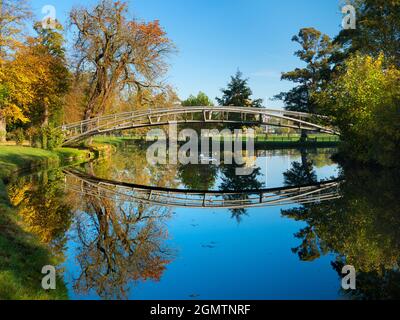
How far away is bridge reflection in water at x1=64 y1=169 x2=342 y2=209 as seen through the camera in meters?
16.8

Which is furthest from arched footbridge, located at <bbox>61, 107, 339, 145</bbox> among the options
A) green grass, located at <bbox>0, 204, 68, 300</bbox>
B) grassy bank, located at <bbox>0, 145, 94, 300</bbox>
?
green grass, located at <bbox>0, 204, 68, 300</bbox>

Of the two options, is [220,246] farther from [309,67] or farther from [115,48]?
[309,67]

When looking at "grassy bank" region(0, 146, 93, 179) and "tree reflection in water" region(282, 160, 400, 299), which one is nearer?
"tree reflection in water" region(282, 160, 400, 299)

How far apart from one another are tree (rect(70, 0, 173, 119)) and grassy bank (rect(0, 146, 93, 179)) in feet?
20.2

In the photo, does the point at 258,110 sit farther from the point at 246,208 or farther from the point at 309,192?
the point at 246,208

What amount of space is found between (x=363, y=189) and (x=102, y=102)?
25805mm

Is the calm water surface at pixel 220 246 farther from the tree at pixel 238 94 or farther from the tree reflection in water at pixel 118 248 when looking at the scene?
the tree at pixel 238 94

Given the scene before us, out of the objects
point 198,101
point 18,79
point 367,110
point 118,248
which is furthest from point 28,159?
point 198,101

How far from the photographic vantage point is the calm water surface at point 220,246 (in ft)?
25.8

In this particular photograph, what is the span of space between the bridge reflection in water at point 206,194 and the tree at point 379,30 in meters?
22.8

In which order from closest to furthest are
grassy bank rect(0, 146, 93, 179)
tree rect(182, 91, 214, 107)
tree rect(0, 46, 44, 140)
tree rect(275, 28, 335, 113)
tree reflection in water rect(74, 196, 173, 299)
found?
tree reflection in water rect(74, 196, 173, 299) < grassy bank rect(0, 146, 93, 179) < tree rect(0, 46, 44, 140) < tree rect(275, 28, 335, 113) < tree rect(182, 91, 214, 107)

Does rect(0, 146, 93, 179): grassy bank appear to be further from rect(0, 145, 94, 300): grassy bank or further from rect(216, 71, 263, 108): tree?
rect(216, 71, 263, 108): tree

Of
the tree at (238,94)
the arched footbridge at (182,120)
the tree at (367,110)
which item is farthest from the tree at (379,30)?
the tree at (238,94)
